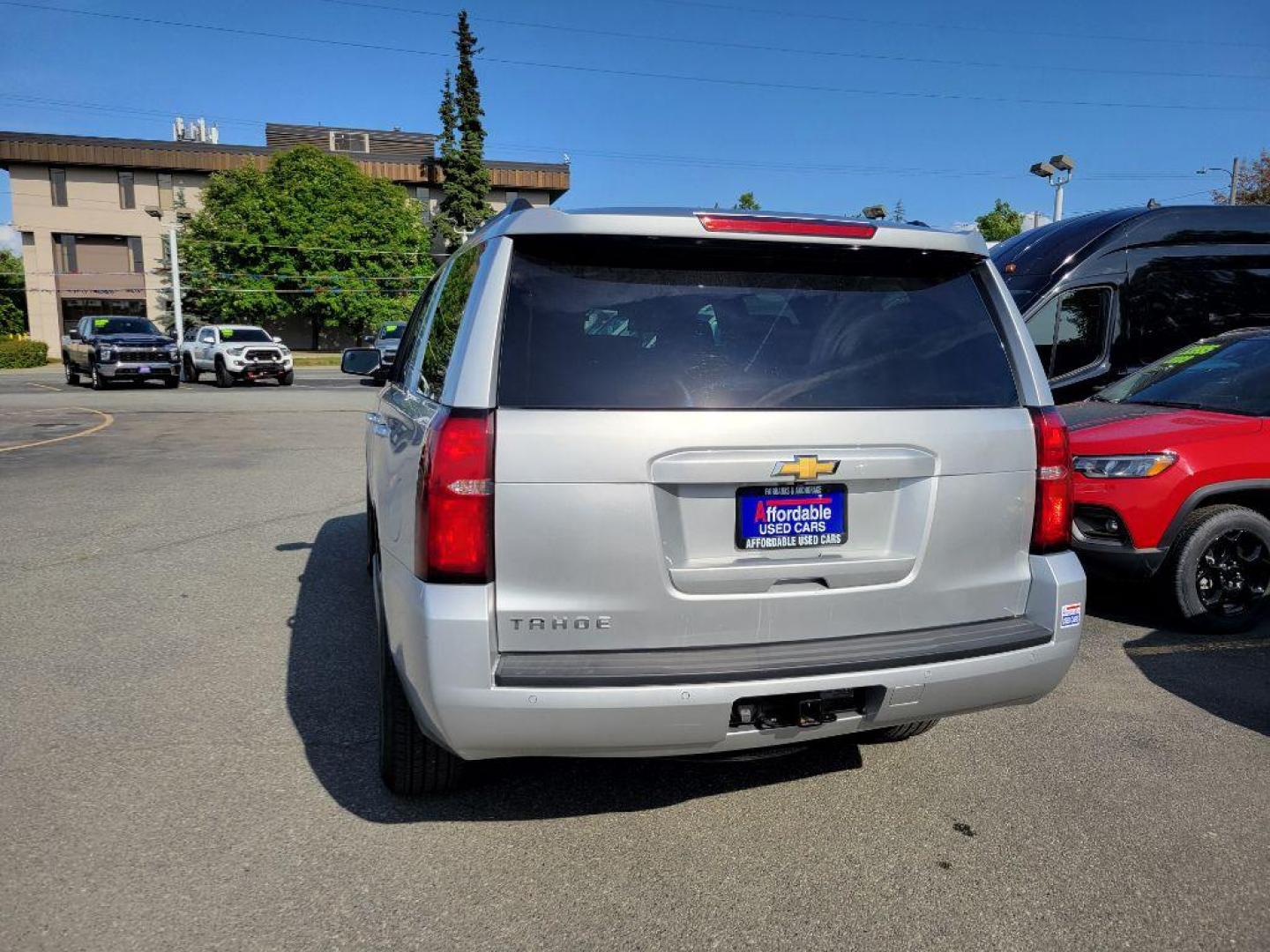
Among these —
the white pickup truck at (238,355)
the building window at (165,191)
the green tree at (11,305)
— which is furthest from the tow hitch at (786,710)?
the green tree at (11,305)

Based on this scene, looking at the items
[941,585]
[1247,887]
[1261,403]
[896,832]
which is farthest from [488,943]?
[1261,403]

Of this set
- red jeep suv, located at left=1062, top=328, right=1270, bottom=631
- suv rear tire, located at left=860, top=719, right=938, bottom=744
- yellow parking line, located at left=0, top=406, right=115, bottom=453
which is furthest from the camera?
yellow parking line, located at left=0, top=406, right=115, bottom=453

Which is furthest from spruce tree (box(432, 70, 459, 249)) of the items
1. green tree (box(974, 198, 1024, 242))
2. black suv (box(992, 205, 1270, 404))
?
black suv (box(992, 205, 1270, 404))

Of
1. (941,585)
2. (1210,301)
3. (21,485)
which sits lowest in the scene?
(21,485)

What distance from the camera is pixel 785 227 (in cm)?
278

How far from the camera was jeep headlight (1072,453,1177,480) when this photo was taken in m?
5.09

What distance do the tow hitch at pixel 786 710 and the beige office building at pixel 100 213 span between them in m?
61.6

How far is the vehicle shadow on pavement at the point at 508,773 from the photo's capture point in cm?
320

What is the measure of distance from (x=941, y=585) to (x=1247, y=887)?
1244 millimetres

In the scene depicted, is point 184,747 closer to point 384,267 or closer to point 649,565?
point 649,565

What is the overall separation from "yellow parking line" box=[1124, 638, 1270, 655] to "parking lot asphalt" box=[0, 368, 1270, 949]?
2 cm

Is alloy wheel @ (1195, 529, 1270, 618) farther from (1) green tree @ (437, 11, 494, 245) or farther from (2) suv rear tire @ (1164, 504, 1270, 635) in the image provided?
(1) green tree @ (437, 11, 494, 245)

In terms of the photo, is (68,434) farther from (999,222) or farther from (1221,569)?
(999,222)

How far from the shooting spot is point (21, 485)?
9648 millimetres
